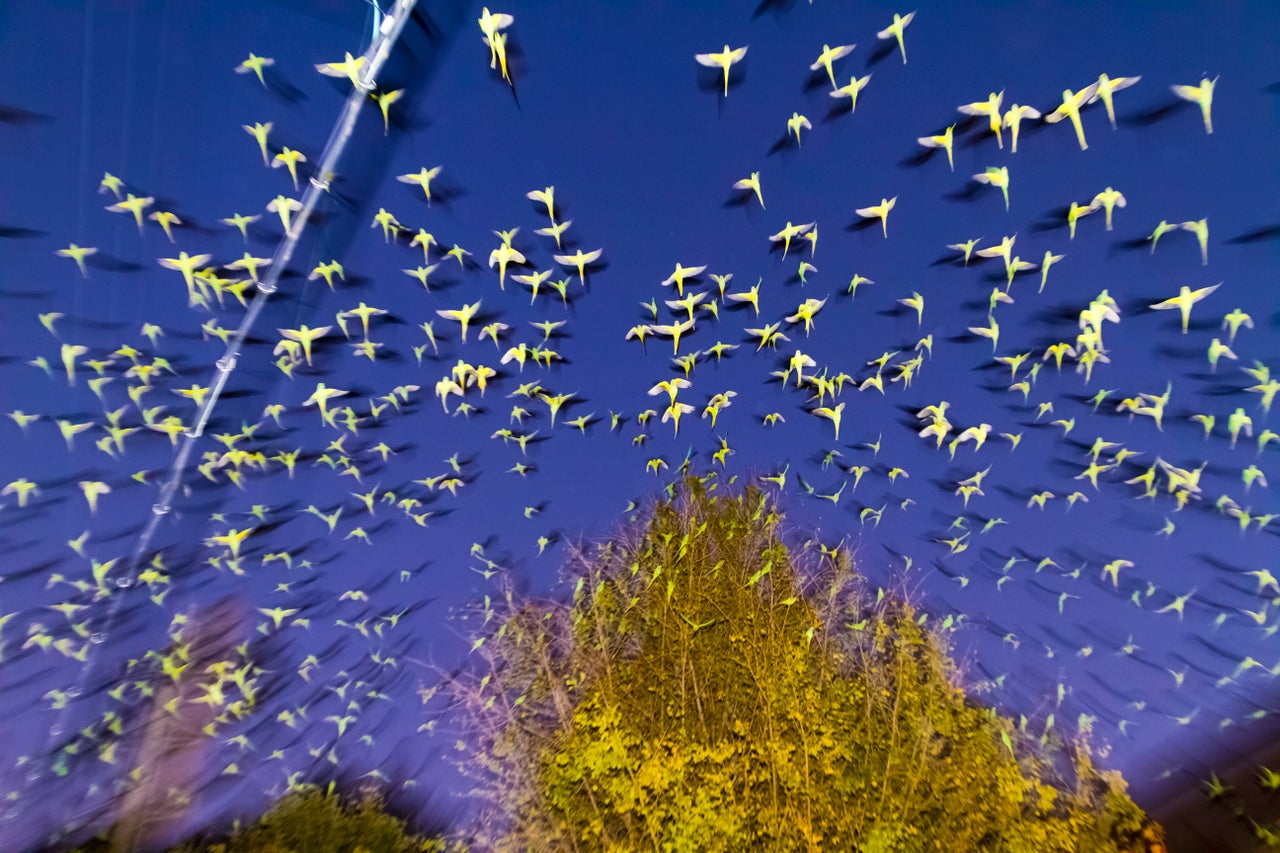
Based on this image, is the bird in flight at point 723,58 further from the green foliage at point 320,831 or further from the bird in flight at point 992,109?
the green foliage at point 320,831

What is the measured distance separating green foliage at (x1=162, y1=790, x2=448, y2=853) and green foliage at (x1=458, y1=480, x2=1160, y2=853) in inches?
232

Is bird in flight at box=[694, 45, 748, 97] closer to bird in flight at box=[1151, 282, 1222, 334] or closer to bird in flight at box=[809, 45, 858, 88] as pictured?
bird in flight at box=[809, 45, 858, 88]

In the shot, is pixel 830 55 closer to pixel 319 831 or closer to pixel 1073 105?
pixel 1073 105

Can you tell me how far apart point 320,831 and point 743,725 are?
459 inches

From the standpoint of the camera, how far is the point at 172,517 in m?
7.45

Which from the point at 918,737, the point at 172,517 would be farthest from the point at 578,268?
the point at 918,737

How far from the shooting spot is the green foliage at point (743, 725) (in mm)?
7441

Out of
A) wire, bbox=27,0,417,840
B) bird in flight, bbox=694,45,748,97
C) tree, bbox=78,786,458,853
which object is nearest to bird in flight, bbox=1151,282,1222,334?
bird in flight, bbox=694,45,748,97

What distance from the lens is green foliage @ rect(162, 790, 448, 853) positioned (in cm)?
1246

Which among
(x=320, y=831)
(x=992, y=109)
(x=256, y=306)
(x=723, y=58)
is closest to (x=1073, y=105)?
(x=992, y=109)

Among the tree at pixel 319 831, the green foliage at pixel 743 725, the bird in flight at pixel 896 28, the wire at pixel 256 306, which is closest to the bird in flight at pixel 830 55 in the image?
the bird in flight at pixel 896 28

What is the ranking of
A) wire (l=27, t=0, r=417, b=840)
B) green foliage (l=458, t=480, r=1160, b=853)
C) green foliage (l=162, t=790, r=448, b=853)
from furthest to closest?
green foliage (l=162, t=790, r=448, b=853)
green foliage (l=458, t=480, r=1160, b=853)
wire (l=27, t=0, r=417, b=840)

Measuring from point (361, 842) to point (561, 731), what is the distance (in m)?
8.50

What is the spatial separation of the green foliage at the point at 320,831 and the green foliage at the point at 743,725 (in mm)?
5886
